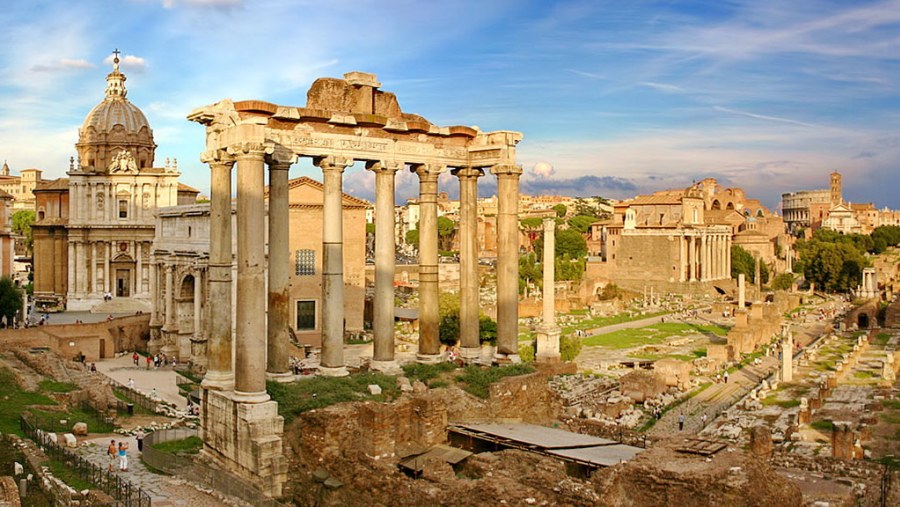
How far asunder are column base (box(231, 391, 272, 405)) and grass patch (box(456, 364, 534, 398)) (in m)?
4.18

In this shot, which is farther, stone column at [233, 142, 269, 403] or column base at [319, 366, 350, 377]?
column base at [319, 366, 350, 377]

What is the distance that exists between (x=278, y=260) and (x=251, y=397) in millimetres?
2577

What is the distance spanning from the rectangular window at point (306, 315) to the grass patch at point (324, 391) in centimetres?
2700

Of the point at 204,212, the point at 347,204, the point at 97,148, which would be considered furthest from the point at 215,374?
the point at 97,148

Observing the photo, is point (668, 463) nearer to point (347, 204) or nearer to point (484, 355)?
point (484, 355)

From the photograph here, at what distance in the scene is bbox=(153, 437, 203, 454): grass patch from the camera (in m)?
15.3

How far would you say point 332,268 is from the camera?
52.0 feet

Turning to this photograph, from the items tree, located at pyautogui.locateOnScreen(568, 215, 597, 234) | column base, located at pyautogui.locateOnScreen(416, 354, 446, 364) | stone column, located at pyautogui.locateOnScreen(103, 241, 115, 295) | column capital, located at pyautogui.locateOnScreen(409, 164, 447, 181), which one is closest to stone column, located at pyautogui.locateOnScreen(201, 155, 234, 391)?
column capital, located at pyautogui.locateOnScreen(409, 164, 447, 181)

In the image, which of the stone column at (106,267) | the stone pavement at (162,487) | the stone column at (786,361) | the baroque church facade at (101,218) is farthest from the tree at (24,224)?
the stone pavement at (162,487)

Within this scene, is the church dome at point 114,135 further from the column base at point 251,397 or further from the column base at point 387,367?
the column base at point 251,397

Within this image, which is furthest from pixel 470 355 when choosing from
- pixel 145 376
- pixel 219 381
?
pixel 145 376

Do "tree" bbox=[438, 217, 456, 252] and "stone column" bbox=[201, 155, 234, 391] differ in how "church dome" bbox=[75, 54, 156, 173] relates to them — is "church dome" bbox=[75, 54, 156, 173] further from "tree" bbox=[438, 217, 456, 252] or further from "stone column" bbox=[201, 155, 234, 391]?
"tree" bbox=[438, 217, 456, 252]

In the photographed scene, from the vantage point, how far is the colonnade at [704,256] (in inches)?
3479

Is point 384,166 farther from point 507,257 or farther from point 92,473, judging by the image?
point 92,473
